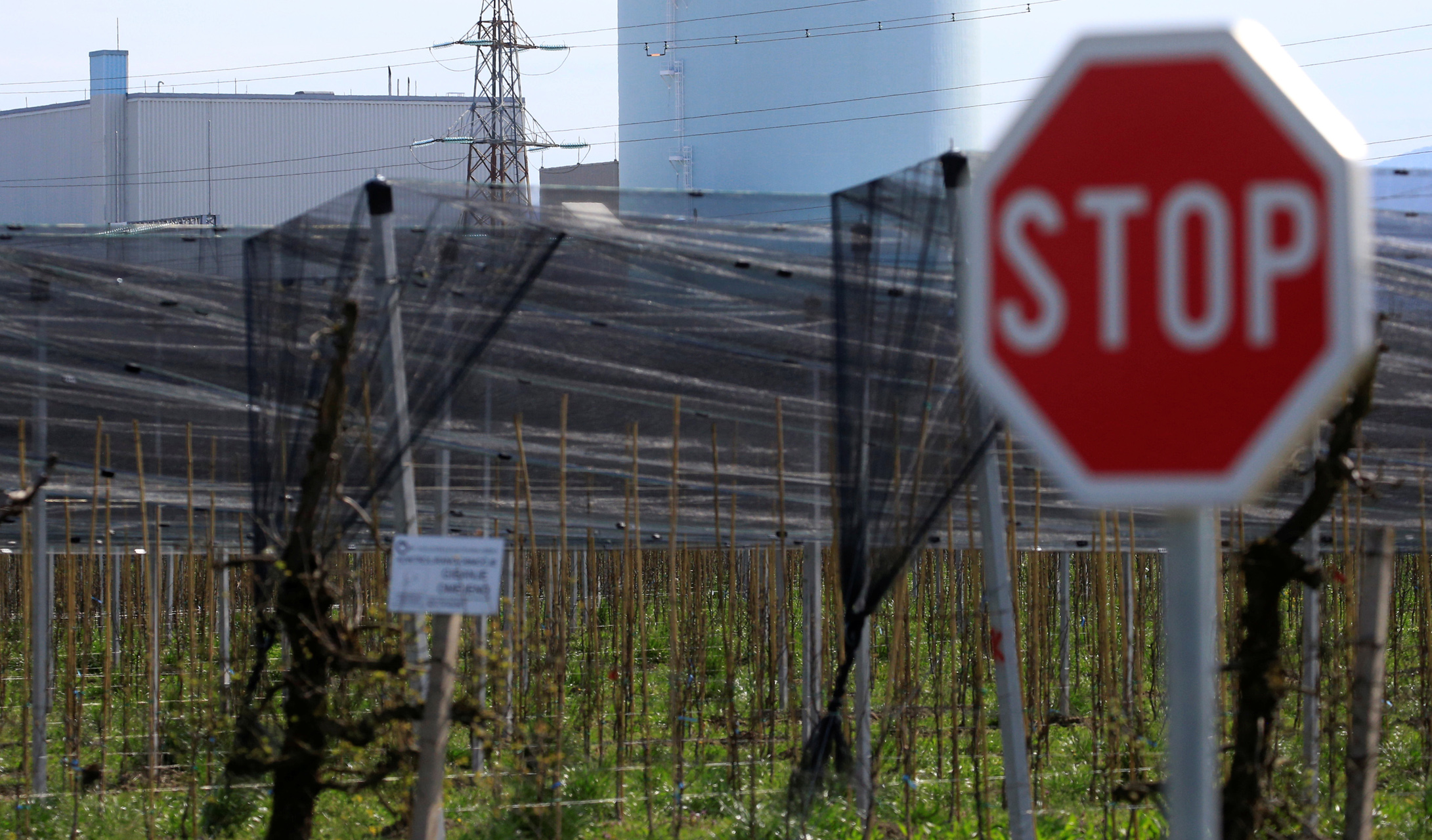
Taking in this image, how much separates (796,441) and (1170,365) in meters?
4.87

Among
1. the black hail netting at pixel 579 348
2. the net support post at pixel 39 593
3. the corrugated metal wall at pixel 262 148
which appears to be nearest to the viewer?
the black hail netting at pixel 579 348

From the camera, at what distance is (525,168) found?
23875mm

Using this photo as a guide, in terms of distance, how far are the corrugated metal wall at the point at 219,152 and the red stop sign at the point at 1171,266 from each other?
79.2 ft

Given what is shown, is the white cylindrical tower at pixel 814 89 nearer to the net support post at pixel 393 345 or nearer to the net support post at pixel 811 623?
the net support post at pixel 811 623

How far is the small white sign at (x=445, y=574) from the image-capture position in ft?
10.2

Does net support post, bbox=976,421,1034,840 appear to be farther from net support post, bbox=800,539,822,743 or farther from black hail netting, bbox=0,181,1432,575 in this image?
net support post, bbox=800,539,822,743

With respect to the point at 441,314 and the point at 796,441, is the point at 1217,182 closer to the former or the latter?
the point at 441,314

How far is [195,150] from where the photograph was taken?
24.9 meters

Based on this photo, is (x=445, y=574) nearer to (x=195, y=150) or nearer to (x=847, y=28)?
(x=847, y=28)

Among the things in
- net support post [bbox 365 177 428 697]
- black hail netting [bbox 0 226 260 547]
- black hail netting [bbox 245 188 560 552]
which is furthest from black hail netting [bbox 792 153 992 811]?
black hail netting [bbox 0 226 260 547]

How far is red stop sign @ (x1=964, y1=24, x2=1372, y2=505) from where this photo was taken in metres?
1.19

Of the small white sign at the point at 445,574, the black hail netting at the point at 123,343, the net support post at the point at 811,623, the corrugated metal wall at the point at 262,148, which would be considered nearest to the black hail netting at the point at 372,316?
the black hail netting at the point at 123,343

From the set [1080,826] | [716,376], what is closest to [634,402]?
[716,376]

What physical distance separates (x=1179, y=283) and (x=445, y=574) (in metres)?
2.25
